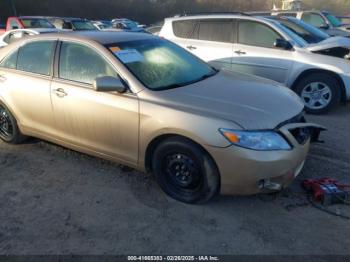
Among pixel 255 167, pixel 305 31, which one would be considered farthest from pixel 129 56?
pixel 305 31

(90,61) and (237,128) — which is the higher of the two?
(90,61)

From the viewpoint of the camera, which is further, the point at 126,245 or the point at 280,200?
the point at 280,200

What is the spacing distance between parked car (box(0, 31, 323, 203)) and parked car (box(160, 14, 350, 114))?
2.32 m

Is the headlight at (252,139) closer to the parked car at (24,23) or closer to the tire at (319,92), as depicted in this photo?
the tire at (319,92)

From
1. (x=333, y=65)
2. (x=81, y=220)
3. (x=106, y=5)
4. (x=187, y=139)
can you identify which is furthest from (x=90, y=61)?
(x=106, y=5)

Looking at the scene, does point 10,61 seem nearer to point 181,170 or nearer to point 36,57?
point 36,57

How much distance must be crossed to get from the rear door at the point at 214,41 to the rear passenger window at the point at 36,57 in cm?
354

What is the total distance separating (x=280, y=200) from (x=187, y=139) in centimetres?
115

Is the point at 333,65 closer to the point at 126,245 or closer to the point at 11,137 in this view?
the point at 126,245

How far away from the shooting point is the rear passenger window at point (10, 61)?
412 centimetres

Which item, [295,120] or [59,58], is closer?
[295,120]

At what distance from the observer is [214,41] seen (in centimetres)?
663

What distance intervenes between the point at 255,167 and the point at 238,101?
0.68 m

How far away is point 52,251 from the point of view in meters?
2.60
